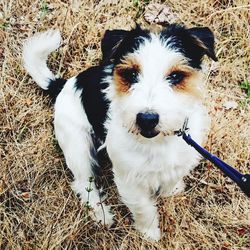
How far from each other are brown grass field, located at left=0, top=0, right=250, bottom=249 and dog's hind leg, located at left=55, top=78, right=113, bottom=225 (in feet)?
0.35

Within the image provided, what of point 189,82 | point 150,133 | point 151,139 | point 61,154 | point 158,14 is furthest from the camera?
point 158,14

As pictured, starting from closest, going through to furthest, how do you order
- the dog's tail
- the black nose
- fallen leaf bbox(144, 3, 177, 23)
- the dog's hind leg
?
the black nose < the dog's hind leg < the dog's tail < fallen leaf bbox(144, 3, 177, 23)

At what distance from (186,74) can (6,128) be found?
191 centimetres

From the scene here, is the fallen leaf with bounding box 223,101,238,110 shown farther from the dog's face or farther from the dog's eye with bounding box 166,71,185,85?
the dog's eye with bounding box 166,71,185,85

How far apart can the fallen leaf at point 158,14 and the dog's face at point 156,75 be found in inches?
68.8

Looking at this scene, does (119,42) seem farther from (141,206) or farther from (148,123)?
(141,206)

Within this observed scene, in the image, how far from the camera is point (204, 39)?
261cm

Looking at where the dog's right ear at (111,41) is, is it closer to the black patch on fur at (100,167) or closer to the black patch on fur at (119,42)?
the black patch on fur at (119,42)

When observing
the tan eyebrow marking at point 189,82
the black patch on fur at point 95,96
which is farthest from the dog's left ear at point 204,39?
the black patch on fur at point 95,96

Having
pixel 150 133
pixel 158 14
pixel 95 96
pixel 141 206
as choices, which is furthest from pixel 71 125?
pixel 158 14

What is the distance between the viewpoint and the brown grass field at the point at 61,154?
3.49 metres

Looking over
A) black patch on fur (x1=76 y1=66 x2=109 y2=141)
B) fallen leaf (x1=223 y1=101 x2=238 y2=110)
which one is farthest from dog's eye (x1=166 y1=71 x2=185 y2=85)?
fallen leaf (x1=223 y1=101 x2=238 y2=110)

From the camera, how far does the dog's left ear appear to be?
8.50 ft

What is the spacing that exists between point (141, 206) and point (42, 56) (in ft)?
4.28
